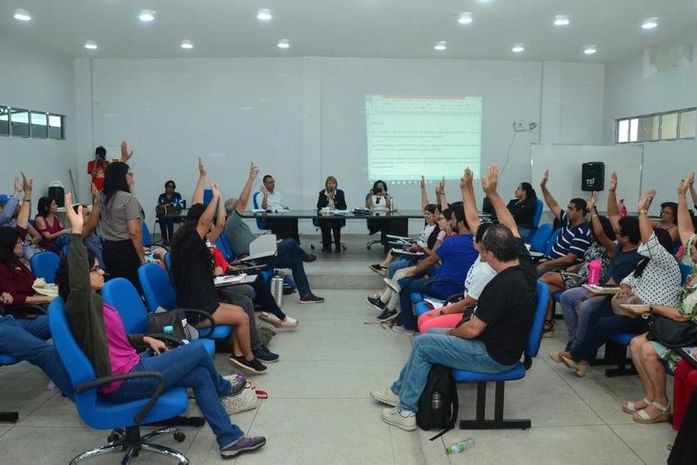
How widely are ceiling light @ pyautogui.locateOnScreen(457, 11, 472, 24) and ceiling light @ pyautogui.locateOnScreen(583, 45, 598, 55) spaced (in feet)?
9.11

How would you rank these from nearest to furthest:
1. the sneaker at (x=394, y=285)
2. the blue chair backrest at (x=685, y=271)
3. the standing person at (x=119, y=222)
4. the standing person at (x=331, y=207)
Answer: the blue chair backrest at (x=685, y=271) < the standing person at (x=119, y=222) < the sneaker at (x=394, y=285) < the standing person at (x=331, y=207)

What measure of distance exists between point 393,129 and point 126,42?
15.9ft

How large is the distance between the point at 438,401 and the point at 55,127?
948cm

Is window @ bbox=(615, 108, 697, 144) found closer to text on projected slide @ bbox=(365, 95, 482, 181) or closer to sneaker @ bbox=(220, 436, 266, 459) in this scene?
text on projected slide @ bbox=(365, 95, 482, 181)

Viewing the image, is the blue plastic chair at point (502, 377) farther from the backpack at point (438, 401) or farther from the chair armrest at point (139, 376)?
the chair armrest at point (139, 376)

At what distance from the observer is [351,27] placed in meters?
8.15

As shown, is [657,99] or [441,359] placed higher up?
[657,99]

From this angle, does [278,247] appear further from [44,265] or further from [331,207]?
[331,207]

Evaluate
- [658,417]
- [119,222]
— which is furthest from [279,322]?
[658,417]

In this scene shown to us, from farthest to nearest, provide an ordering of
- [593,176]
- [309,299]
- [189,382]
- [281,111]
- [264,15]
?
[281,111] → [593,176] → [264,15] → [309,299] → [189,382]

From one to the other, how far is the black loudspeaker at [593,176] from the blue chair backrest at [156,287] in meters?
8.52

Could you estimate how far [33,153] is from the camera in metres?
9.27

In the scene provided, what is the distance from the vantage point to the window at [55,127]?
32.4ft

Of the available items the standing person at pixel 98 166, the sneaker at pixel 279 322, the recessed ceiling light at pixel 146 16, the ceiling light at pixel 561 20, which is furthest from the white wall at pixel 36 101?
the ceiling light at pixel 561 20
